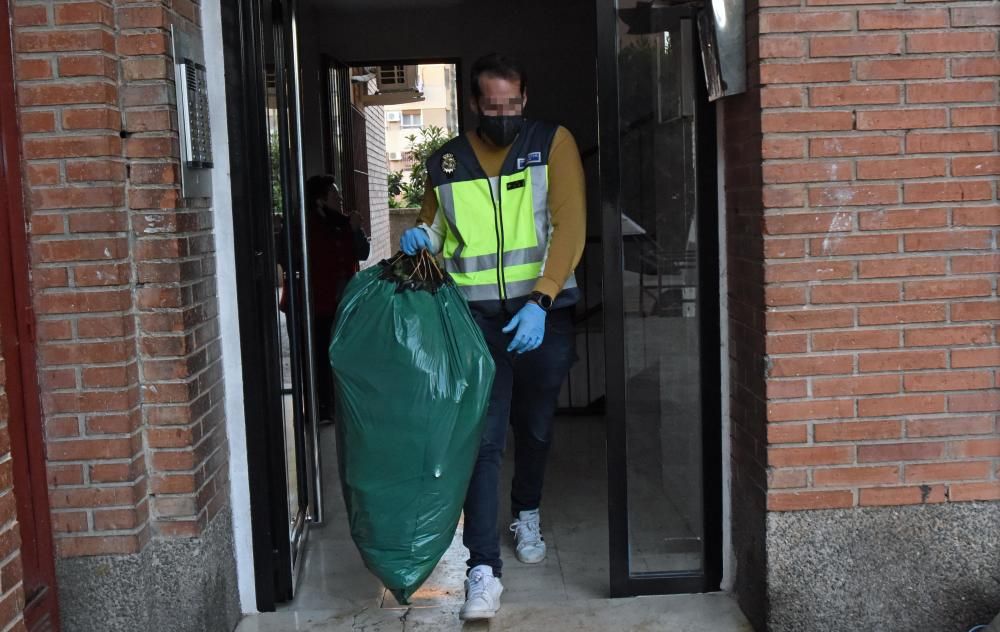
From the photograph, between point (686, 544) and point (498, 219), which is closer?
point (498, 219)

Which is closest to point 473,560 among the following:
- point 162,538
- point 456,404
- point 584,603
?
point 584,603

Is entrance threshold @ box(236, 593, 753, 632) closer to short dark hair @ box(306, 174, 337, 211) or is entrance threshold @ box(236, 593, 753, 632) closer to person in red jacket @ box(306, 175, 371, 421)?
person in red jacket @ box(306, 175, 371, 421)

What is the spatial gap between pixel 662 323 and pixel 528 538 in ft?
3.41

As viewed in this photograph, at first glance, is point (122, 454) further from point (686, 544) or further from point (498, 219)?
point (686, 544)

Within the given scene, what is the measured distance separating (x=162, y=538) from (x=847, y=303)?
220cm

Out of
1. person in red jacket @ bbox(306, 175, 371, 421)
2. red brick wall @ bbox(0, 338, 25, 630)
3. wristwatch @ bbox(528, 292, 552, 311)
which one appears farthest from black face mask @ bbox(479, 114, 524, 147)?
person in red jacket @ bbox(306, 175, 371, 421)

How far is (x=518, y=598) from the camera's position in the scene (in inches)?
143

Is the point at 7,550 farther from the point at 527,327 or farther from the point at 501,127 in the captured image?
the point at 501,127

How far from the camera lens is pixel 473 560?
3512mm

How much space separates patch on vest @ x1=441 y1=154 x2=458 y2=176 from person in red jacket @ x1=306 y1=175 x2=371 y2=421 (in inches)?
114

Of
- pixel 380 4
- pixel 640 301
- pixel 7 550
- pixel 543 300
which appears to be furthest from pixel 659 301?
pixel 380 4

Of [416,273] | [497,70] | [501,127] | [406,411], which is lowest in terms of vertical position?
[406,411]

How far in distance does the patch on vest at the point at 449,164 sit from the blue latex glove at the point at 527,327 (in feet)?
1.80

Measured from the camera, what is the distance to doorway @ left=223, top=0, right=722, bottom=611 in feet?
11.2
